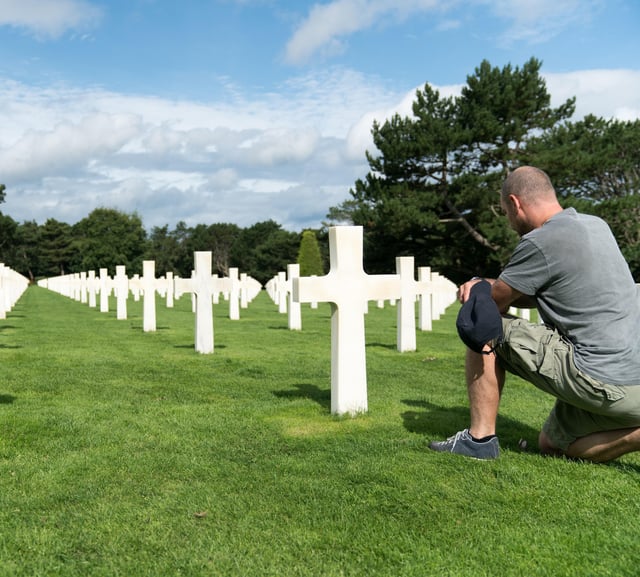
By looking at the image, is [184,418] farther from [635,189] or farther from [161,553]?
[635,189]

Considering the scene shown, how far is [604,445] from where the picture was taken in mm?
4043

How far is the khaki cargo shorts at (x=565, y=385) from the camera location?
147 inches

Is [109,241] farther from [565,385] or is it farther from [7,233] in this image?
[565,385]

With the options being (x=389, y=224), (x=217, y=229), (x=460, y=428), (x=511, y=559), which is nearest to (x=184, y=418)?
(x=460, y=428)

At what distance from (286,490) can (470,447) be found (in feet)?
4.09

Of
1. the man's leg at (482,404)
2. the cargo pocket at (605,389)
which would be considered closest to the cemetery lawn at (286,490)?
the man's leg at (482,404)

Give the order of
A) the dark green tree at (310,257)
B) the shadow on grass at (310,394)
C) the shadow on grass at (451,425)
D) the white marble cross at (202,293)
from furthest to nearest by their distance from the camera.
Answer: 1. the dark green tree at (310,257)
2. the white marble cross at (202,293)
3. the shadow on grass at (310,394)
4. the shadow on grass at (451,425)

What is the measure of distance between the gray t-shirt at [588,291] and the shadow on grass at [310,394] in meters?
2.66

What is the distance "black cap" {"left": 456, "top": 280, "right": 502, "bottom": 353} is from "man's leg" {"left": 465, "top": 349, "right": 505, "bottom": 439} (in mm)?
178

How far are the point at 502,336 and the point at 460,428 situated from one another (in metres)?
1.34

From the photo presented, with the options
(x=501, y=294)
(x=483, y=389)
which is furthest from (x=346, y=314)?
(x=501, y=294)

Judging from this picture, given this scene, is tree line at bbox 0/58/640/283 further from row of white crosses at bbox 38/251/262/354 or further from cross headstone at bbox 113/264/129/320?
cross headstone at bbox 113/264/129/320

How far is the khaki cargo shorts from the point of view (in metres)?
3.73

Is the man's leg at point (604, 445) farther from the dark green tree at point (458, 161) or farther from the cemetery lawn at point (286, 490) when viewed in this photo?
the dark green tree at point (458, 161)
